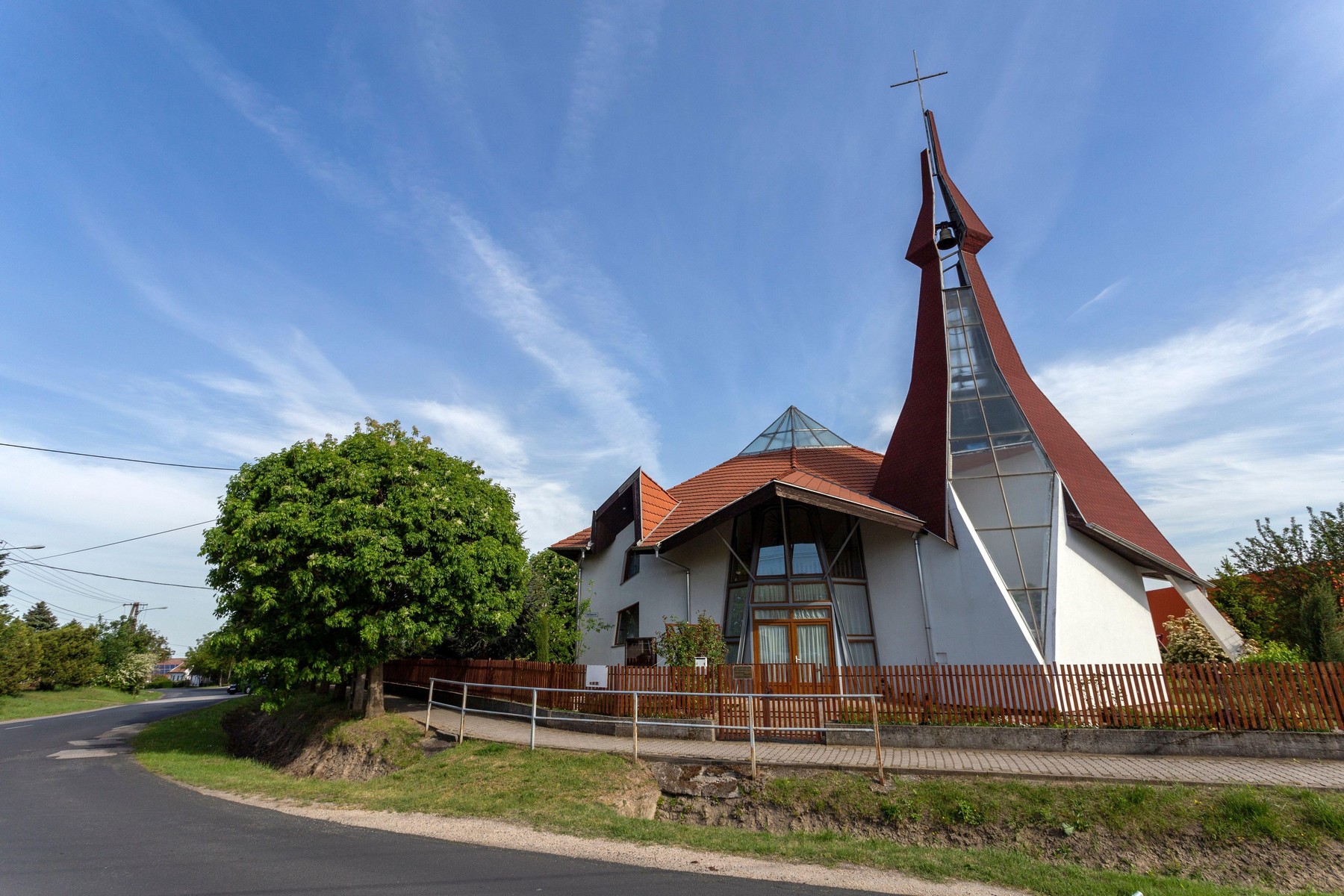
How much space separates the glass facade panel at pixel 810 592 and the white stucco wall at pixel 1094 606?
17.3 ft

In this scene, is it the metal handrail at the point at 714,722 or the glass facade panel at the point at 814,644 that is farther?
the glass facade panel at the point at 814,644

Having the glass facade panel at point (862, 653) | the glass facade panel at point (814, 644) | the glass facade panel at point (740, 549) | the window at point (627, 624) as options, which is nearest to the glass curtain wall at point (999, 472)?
the glass facade panel at point (862, 653)

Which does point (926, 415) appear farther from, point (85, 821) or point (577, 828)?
point (85, 821)

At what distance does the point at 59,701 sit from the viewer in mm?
34094

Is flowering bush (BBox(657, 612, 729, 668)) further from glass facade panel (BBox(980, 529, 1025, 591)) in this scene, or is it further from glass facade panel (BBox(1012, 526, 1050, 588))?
glass facade panel (BBox(1012, 526, 1050, 588))

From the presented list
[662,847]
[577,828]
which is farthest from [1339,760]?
[577,828]

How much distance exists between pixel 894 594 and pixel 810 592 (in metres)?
2.18

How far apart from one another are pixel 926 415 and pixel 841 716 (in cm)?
971

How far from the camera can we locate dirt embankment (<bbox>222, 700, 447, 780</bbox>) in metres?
13.8

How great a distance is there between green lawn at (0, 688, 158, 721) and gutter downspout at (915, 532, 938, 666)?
34633 mm

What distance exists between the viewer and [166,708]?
32094mm

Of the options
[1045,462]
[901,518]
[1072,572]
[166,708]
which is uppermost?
[1045,462]

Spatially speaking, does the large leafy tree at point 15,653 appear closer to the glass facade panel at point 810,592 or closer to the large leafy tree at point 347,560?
the large leafy tree at point 347,560

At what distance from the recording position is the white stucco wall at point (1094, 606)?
14.9 meters
